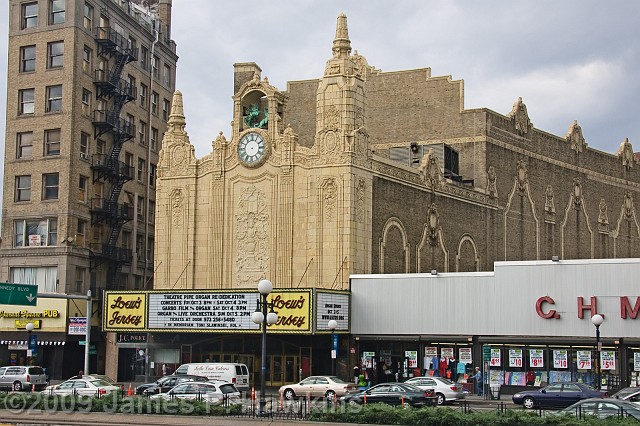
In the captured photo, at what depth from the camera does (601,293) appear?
5406cm

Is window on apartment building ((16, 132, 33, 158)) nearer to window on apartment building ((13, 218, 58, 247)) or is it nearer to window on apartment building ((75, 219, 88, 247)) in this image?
window on apartment building ((13, 218, 58, 247))

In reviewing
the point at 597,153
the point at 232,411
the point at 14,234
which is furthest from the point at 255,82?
the point at 597,153

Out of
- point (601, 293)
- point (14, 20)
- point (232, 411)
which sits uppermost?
point (14, 20)

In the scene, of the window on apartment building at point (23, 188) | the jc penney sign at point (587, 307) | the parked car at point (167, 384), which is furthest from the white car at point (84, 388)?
the window on apartment building at point (23, 188)

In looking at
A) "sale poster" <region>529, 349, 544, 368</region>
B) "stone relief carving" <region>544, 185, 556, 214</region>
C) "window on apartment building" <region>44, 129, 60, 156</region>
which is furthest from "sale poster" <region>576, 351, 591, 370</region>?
"window on apartment building" <region>44, 129, 60, 156</region>

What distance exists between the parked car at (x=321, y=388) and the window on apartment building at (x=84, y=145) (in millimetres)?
31392

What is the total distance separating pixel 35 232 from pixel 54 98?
9.97 metres

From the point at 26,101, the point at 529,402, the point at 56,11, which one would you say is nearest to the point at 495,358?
the point at 529,402

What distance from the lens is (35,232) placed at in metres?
74.6

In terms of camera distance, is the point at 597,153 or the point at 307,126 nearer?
the point at 307,126

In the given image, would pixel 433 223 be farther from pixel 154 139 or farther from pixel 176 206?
pixel 154 139

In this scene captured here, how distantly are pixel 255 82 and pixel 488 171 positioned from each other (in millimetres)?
21241

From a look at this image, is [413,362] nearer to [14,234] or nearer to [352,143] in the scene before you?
[352,143]

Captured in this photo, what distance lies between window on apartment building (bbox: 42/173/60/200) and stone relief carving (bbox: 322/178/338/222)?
23039mm
